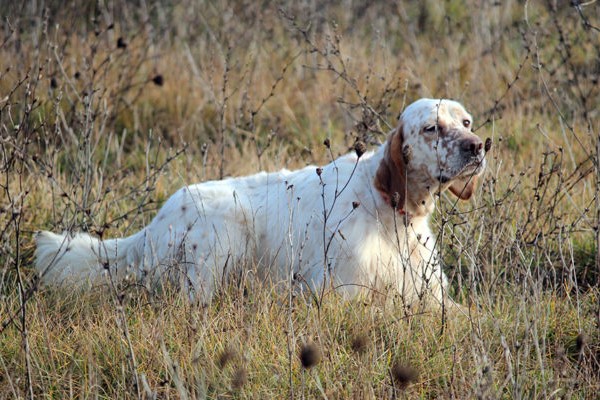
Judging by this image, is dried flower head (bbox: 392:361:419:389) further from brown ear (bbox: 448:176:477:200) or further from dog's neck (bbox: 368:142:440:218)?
brown ear (bbox: 448:176:477:200)

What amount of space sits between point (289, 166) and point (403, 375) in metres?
3.02

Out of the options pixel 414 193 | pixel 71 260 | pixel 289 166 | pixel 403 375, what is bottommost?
pixel 403 375

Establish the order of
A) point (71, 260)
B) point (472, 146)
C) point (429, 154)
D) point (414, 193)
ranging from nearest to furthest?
point (472, 146), point (429, 154), point (414, 193), point (71, 260)

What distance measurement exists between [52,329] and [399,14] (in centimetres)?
611

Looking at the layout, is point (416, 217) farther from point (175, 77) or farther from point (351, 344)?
point (175, 77)

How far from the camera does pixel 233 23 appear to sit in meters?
7.79

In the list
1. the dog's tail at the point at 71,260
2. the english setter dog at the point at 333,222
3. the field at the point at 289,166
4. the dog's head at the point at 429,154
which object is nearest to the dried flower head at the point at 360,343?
the field at the point at 289,166

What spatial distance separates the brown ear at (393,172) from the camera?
3734mm

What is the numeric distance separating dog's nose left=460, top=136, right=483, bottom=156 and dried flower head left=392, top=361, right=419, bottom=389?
3.13 feet

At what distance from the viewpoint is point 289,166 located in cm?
555

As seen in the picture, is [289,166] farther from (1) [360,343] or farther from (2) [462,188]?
(1) [360,343]

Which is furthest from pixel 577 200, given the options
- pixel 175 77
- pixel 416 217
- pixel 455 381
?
pixel 175 77

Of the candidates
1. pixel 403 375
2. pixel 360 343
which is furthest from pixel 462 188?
pixel 403 375

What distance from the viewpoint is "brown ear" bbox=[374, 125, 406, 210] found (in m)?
3.73
